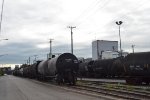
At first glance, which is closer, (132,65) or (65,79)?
(132,65)

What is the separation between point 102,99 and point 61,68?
18.5 m

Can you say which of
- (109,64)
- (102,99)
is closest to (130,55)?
(109,64)

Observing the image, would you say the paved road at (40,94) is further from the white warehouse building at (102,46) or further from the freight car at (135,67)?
the white warehouse building at (102,46)

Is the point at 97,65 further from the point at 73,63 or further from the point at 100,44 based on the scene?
the point at 100,44

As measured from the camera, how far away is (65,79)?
1503 inches

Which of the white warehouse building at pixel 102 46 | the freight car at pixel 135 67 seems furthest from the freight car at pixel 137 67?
the white warehouse building at pixel 102 46

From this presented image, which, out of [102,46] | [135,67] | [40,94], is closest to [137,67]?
[135,67]

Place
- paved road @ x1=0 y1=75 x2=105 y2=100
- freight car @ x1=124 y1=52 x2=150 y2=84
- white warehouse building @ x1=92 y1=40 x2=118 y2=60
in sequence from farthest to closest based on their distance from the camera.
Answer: white warehouse building @ x1=92 y1=40 x2=118 y2=60
freight car @ x1=124 y1=52 x2=150 y2=84
paved road @ x1=0 y1=75 x2=105 y2=100

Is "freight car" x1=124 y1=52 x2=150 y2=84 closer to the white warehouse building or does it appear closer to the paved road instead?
the paved road

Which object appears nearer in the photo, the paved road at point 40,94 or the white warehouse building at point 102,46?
the paved road at point 40,94

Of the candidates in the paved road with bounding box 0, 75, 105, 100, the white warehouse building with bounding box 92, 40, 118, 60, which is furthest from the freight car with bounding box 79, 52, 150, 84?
the white warehouse building with bounding box 92, 40, 118, 60

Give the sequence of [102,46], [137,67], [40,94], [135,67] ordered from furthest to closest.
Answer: [102,46] < [135,67] < [137,67] < [40,94]

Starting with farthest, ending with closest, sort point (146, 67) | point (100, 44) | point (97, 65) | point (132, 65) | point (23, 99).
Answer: point (100, 44) < point (97, 65) < point (132, 65) < point (146, 67) < point (23, 99)

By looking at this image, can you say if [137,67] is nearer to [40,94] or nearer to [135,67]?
[135,67]
